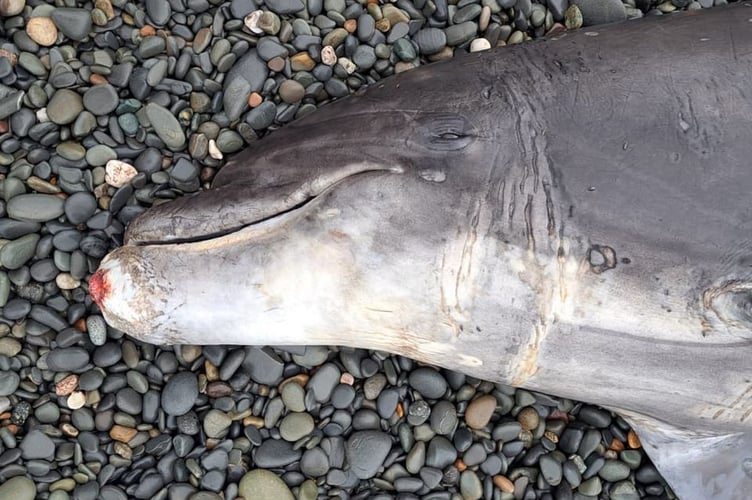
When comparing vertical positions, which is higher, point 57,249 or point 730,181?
point 730,181

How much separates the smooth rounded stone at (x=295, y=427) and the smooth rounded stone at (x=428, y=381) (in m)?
0.58

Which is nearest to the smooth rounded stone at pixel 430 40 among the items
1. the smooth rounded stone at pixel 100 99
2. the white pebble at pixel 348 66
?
the white pebble at pixel 348 66

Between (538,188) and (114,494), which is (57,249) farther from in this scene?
(538,188)

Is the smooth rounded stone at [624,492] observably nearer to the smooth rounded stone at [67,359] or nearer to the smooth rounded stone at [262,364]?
the smooth rounded stone at [262,364]

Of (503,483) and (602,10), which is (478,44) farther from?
(503,483)

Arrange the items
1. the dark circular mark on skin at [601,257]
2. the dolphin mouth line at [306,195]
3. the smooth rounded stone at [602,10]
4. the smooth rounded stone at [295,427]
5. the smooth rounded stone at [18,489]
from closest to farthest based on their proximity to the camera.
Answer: the dark circular mark on skin at [601,257] < the dolphin mouth line at [306,195] < the smooth rounded stone at [18,489] < the smooth rounded stone at [295,427] < the smooth rounded stone at [602,10]

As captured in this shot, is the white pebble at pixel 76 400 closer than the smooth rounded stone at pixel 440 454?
Yes

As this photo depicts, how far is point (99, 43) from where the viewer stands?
153 inches

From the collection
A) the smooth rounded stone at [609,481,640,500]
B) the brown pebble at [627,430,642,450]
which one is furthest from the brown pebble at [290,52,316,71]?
the smooth rounded stone at [609,481,640,500]

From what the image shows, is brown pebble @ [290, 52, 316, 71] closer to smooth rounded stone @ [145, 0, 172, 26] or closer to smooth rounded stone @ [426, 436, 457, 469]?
smooth rounded stone @ [145, 0, 172, 26]

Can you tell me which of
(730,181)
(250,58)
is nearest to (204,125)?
(250,58)

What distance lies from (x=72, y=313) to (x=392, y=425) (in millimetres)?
1723

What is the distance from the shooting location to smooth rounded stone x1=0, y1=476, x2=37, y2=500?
12.1 feet

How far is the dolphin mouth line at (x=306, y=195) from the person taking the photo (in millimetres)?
2871
